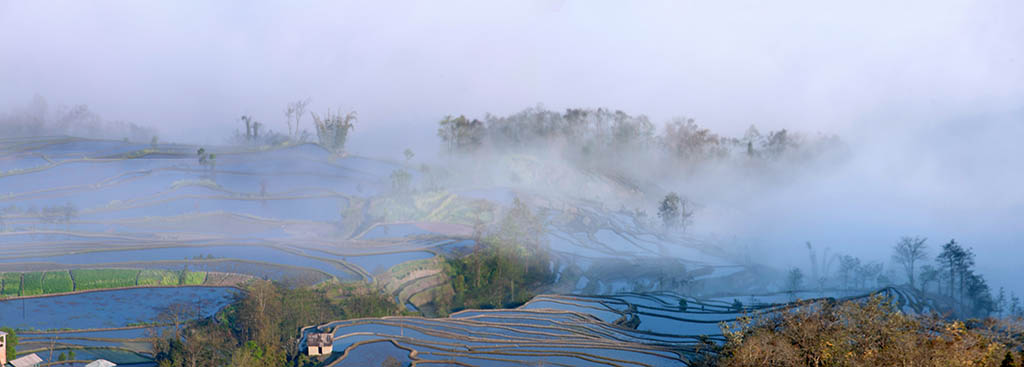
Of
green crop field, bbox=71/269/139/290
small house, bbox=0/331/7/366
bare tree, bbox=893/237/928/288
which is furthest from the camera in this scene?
bare tree, bbox=893/237/928/288

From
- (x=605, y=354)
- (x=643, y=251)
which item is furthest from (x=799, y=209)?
(x=605, y=354)

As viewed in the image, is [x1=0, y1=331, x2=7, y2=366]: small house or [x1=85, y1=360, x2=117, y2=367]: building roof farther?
[x1=0, y1=331, x2=7, y2=366]: small house

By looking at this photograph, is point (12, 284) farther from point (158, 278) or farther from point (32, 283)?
point (158, 278)

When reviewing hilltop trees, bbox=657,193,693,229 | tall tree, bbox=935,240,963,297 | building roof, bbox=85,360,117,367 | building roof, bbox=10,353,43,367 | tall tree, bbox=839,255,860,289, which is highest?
hilltop trees, bbox=657,193,693,229

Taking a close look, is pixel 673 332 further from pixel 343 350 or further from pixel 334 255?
pixel 334 255

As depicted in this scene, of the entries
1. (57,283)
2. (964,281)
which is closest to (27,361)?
(57,283)

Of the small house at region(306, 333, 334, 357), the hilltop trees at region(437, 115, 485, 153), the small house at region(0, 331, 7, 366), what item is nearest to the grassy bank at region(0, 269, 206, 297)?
the small house at region(0, 331, 7, 366)

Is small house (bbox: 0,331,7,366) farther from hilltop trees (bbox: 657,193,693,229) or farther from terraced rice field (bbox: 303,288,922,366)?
hilltop trees (bbox: 657,193,693,229)
